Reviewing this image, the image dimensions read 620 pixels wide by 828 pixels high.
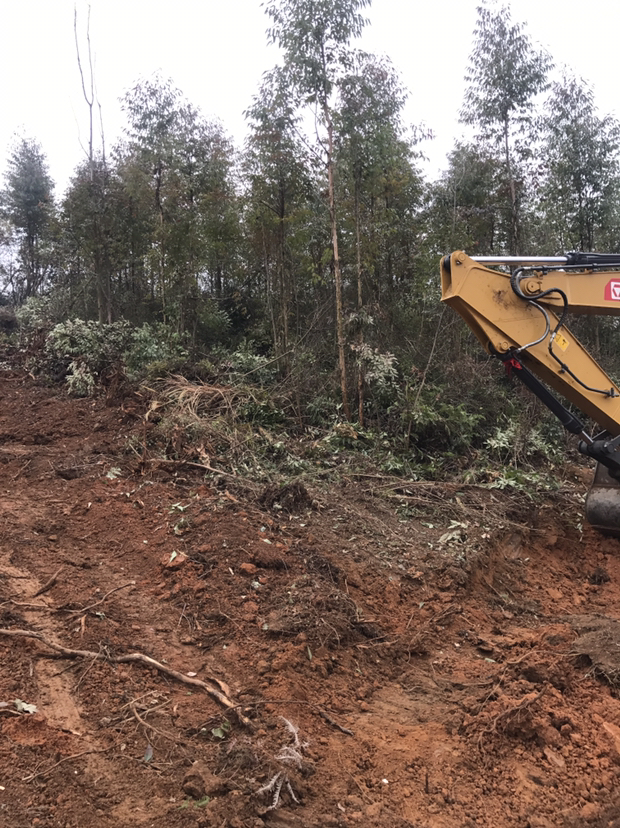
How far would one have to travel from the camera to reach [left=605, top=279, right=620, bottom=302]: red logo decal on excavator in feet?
13.9

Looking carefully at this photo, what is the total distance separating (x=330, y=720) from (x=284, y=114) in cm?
913

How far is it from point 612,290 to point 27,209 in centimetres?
1840

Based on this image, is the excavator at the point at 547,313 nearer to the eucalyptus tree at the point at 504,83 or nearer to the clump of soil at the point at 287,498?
the clump of soil at the point at 287,498

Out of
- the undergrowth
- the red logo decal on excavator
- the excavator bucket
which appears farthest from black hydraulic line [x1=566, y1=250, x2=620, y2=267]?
the undergrowth

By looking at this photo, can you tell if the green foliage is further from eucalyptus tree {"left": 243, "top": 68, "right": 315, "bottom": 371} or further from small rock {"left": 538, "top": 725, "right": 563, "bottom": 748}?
small rock {"left": 538, "top": 725, "right": 563, "bottom": 748}

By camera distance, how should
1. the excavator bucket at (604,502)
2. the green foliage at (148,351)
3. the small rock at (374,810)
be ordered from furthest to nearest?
the green foliage at (148,351) < the excavator bucket at (604,502) < the small rock at (374,810)

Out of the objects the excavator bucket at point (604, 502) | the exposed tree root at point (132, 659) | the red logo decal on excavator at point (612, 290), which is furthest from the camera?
the excavator bucket at point (604, 502)

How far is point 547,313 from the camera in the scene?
4.17m

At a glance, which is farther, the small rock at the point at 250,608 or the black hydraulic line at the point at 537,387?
the black hydraulic line at the point at 537,387

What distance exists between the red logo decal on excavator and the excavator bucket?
1.44m

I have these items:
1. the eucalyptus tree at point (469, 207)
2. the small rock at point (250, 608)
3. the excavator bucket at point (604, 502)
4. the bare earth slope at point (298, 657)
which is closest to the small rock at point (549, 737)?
the bare earth slope at point (298, 657)

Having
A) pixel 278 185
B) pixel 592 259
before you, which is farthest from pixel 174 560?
pixel 278 185

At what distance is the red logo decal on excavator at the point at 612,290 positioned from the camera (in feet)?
13.9

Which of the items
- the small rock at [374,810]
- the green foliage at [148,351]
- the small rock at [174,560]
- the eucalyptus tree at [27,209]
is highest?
the eucalyptus tree at [27,209]
